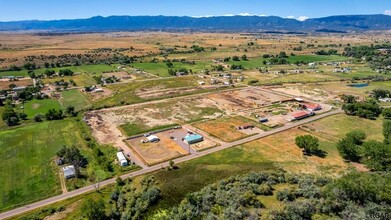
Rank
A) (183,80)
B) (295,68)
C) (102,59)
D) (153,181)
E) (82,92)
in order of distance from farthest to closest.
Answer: (102,59) < (295,68) < (183,80) < (82,92) < (153,181)

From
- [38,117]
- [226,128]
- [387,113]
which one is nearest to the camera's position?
[226,128]

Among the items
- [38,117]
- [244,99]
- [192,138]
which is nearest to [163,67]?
[244,99]

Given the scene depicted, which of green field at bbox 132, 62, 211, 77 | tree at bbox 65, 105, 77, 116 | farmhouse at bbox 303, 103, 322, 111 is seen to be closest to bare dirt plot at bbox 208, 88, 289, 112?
farmhouse at bbox 303, 103, 322, 111

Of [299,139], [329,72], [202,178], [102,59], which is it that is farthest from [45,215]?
[102,59]

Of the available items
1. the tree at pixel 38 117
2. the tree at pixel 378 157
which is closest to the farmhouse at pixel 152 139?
the tree at pixel 38 117

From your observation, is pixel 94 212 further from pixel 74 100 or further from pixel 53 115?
pixel 74 100

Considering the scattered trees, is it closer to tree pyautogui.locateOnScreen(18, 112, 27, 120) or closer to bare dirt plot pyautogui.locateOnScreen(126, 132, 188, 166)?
bare dirt plot pyautogui.locateOnScreen(126, 132, 188, 166)

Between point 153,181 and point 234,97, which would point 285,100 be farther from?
point 153,181
